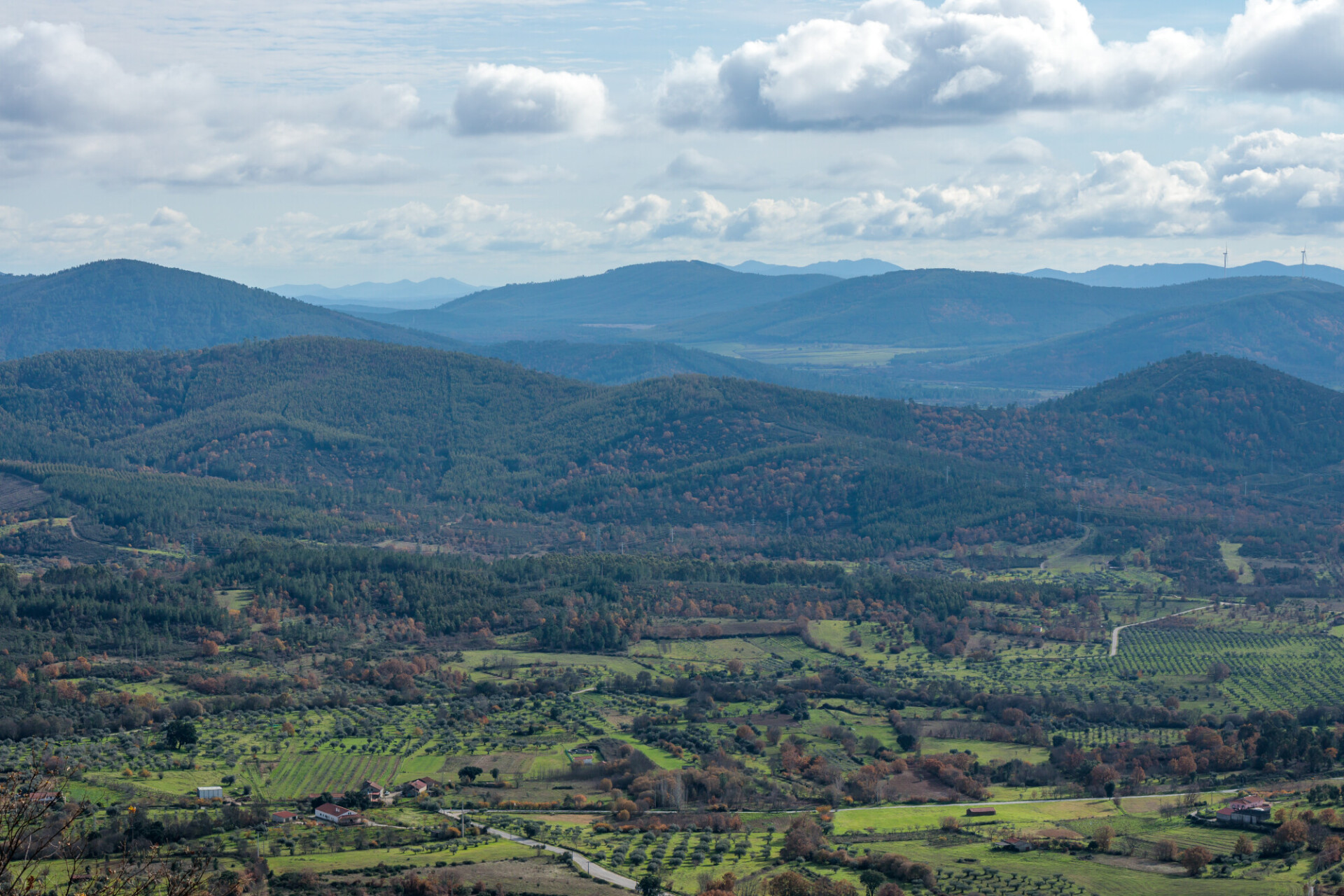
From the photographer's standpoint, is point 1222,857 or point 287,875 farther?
point 1222,857

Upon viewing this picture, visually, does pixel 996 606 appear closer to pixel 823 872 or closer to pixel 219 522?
pixel 823 872

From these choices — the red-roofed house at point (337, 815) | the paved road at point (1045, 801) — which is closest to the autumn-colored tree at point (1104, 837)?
the paved road at point (1045, 801)

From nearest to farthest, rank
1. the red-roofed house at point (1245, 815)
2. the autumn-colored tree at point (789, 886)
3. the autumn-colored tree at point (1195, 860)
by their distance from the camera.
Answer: the autumn-colored tree at point (789, 886)
the autumn-colored tree at point (1195, 860)
the red-roofed house at point (1245, 815)

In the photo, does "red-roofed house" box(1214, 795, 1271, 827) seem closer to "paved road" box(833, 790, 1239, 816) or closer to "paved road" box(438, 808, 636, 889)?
"paved road" box(833, 790, 1239, 816)

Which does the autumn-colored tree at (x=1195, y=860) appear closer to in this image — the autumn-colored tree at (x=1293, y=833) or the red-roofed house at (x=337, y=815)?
the autumn-colored tree at (x=1293, y=833)

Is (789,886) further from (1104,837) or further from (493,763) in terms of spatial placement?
(493,763)

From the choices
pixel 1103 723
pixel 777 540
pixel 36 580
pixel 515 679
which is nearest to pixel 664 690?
pixel 515 679
